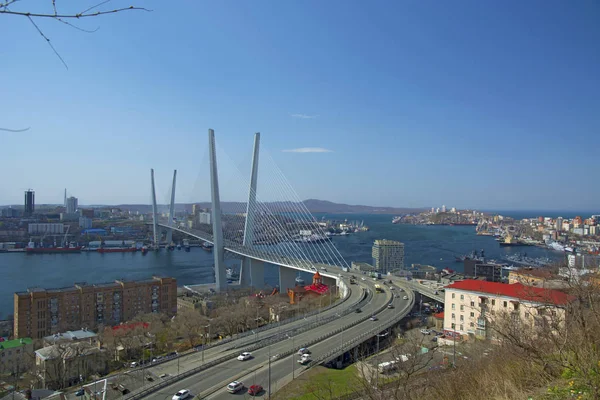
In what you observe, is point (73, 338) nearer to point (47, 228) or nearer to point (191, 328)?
point (191, 328)

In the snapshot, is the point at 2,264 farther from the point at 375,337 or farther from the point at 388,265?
the point at 375,337

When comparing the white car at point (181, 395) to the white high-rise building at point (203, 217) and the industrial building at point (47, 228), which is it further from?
the industrial building at point (47, 228)

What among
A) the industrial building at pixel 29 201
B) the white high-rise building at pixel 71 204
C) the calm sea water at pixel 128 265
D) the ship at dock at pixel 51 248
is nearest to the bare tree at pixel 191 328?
the calm sea water at pixel 128 265

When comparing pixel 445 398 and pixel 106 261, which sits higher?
pixel 445 398

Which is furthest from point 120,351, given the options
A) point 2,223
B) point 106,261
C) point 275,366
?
point 2,223

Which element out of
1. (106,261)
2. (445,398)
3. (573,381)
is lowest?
(106,261)

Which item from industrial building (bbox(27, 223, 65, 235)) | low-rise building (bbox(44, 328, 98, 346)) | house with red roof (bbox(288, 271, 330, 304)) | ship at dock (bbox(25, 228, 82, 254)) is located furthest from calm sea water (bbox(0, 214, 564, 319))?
industrial building (bbox(27, 223, 65, 235))

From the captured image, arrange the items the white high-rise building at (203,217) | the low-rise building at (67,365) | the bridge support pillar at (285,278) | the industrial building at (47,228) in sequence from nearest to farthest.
Result: 1. the low-rise building at (67,365)
2. the bridge support pillar at (285,278)
3. the white high-rise building at (203,217)
4. the industrial building at (47,228)

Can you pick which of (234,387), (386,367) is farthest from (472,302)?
(234,387)
